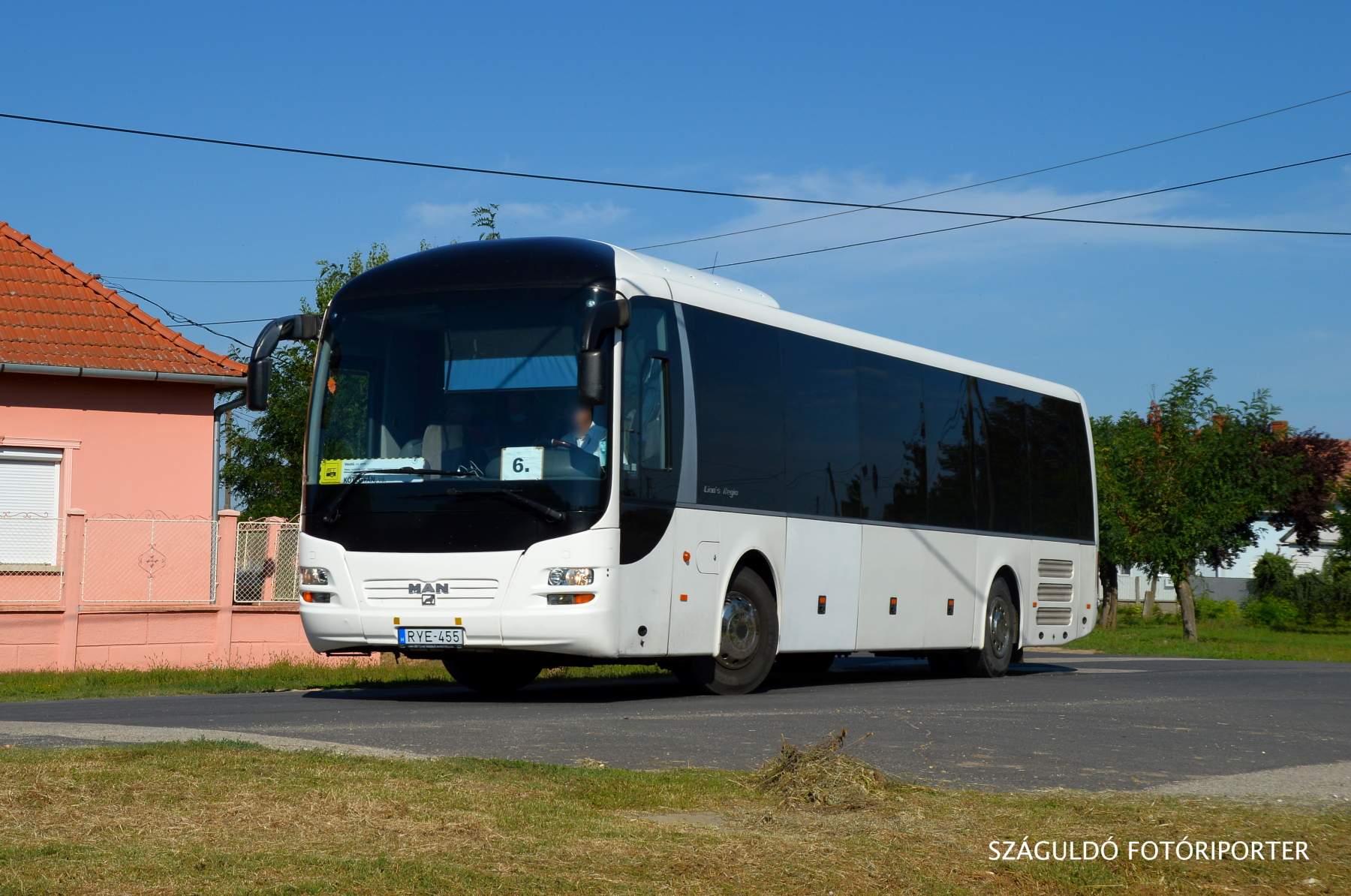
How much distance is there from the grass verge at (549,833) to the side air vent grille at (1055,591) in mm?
12528

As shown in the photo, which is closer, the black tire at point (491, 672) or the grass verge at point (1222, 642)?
the black tire at point (491, 672)

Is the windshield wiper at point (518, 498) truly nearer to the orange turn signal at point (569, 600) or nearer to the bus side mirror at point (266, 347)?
the orange turn signal at point (569, 600)

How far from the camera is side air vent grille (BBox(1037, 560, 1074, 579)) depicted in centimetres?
1902

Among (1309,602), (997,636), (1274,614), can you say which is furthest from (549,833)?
(1309,602)

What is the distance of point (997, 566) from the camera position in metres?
17.9

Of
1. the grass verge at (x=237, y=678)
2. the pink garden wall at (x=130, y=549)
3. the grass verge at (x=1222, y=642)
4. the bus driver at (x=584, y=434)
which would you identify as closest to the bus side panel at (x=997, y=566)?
the grass verge at (x=237, y=678)

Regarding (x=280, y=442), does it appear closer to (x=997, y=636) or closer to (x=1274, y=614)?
(x=997, y=636)

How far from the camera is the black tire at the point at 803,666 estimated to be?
59.9 ft

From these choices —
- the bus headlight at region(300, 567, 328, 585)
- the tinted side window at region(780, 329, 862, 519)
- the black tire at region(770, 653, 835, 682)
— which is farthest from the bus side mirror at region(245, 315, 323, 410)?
the black tire at region(770, 653, 835, 682)

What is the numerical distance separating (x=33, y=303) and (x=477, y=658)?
40.9ft

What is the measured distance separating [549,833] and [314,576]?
284 inches

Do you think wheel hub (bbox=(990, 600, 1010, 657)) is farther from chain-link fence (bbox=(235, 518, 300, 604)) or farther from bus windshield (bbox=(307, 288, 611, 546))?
chain-link fence (bbox=(235, 518, 300, 604))

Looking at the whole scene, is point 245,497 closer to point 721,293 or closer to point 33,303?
point 33,303

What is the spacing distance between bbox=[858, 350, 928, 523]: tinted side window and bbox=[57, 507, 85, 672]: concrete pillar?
32.9 feet
